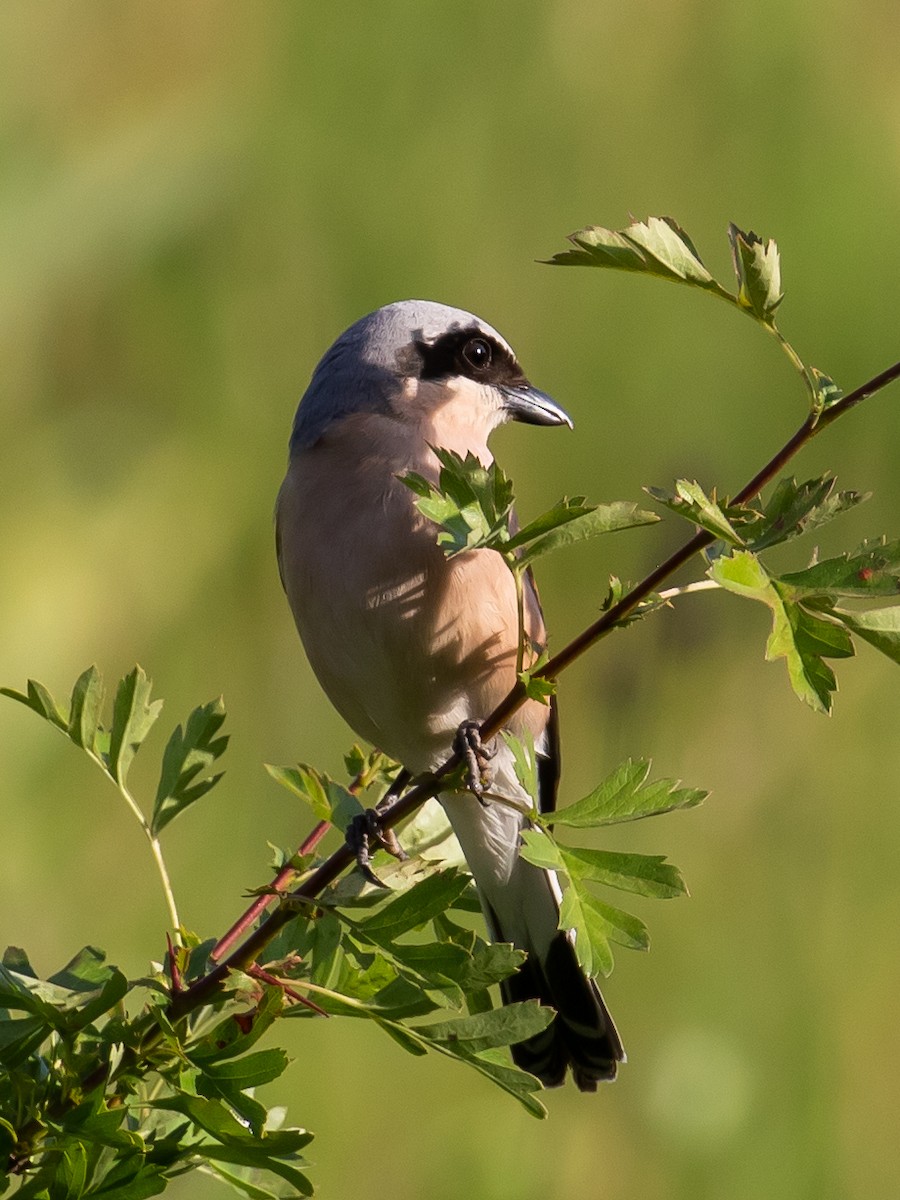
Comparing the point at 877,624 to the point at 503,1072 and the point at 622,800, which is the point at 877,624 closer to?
the point at 622,800

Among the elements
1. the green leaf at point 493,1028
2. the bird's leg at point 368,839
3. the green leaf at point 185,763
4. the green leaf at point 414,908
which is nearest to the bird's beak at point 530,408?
the bird's leg at point 368,839

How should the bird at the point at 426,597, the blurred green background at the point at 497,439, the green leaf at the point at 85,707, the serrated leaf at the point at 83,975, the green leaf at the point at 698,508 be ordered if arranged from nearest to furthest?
the green leaf at the point at 698,508, the serrated leaf at the point at 83,975, the green leaf at the point at 85,707, the bird at the point at 426,597, the blurred green background at the point at 497,439

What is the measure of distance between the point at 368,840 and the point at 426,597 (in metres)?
0.77

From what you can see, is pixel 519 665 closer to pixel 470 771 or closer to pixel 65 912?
pixel 470 771

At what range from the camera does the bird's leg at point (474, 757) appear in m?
1.68

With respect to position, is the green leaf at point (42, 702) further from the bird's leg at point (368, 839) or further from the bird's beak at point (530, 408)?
the bird's beak at point (530, 408)

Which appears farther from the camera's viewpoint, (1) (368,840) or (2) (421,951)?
(1) (368,840)

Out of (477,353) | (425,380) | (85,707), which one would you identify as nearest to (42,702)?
(85,707)

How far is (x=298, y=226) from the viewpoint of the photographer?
4559mm

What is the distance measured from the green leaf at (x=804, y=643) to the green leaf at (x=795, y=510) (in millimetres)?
37

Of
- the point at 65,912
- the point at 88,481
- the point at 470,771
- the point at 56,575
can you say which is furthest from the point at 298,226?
the point at 470,771

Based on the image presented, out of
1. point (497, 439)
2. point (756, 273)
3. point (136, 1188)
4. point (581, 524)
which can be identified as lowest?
point (497, 439)

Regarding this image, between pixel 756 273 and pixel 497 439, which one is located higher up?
pixel 756 273

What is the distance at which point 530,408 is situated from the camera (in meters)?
3.06
